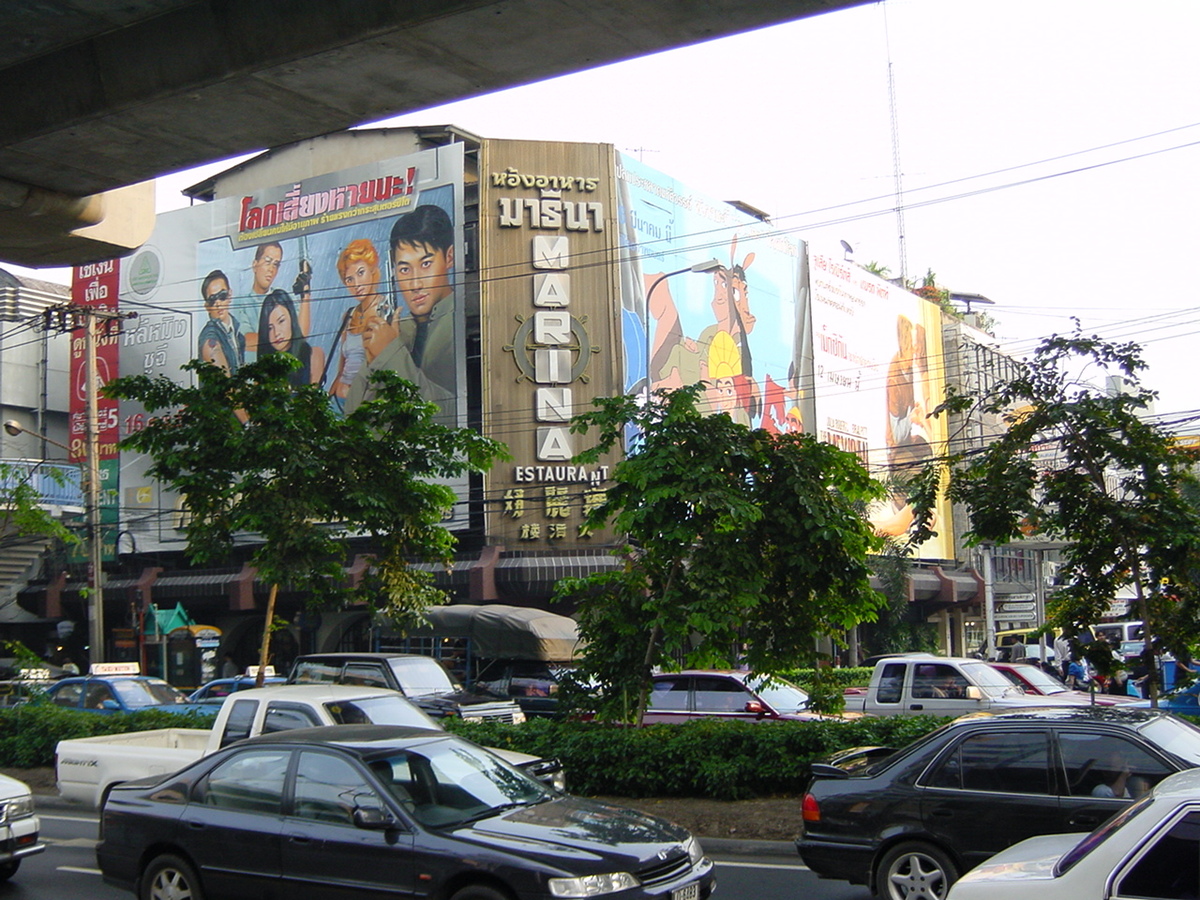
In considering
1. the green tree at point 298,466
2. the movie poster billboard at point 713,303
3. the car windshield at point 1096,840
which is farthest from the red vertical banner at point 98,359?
the car windshield at point 1096,840

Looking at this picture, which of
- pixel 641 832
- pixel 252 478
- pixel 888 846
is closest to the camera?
pixel 641 832

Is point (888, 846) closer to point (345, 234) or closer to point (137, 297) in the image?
point (345, 234)

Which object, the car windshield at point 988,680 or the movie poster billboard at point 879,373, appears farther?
the movie poster billboard at point 879,373

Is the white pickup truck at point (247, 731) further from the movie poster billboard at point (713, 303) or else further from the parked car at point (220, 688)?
the movie poster billboard at point (713, 303)

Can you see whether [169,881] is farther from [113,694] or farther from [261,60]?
[113,694]

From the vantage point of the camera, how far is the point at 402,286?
129ft

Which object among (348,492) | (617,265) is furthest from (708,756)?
(617,265)

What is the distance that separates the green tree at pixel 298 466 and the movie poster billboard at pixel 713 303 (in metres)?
20.7

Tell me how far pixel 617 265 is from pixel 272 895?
107ft

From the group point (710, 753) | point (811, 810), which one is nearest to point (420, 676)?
point (710, 753)

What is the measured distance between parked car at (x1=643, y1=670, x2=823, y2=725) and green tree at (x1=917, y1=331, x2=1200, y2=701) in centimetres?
633

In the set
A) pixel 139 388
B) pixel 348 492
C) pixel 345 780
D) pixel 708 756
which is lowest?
pixel 708 756

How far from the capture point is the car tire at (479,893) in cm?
704

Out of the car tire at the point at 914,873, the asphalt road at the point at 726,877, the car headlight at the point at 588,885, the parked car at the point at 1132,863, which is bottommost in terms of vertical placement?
the asphalt road at the point at 726,877
